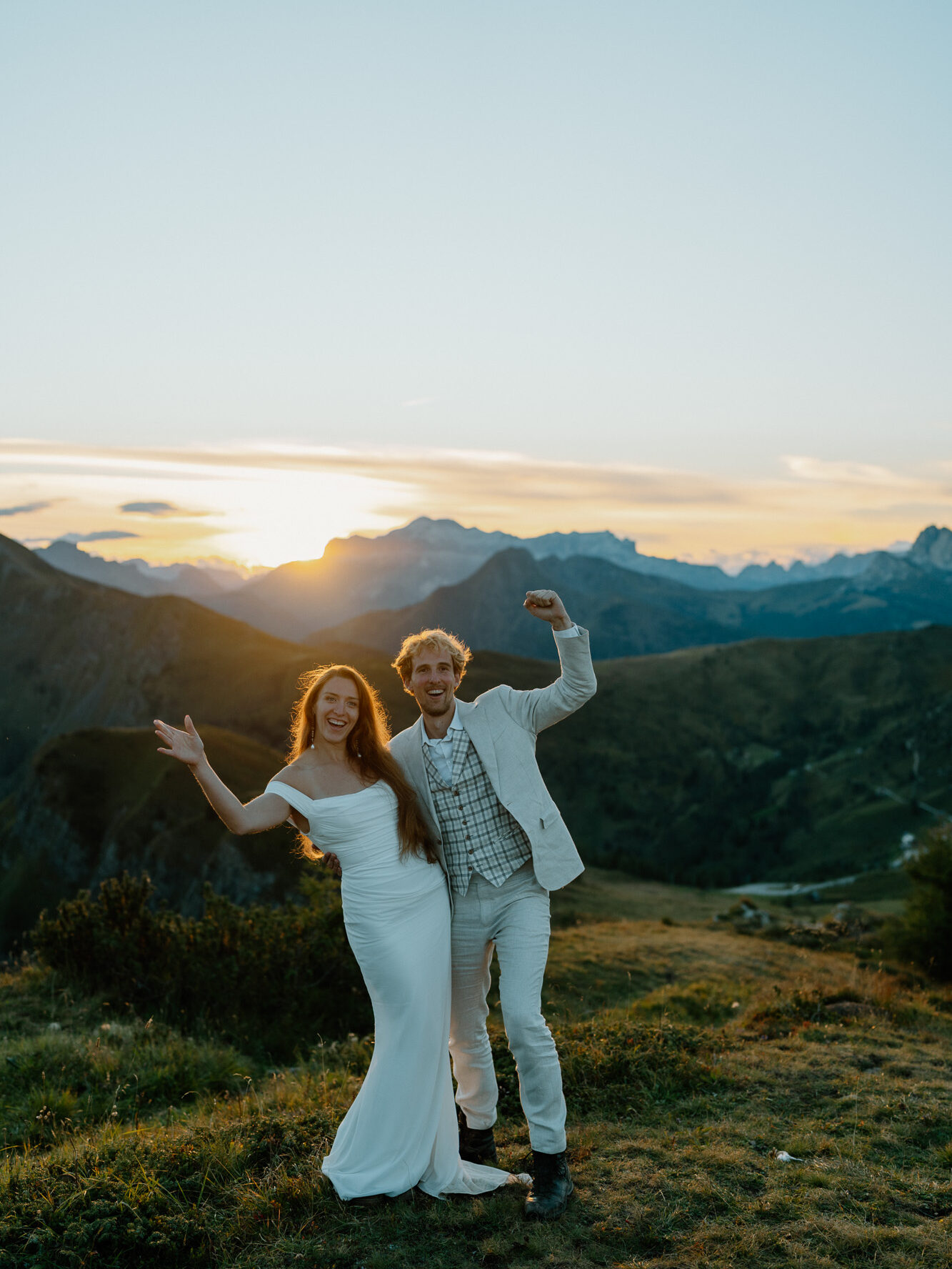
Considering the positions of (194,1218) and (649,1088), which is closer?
(194,1218)

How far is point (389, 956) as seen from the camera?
5.09 meters

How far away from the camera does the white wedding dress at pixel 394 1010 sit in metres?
5.08

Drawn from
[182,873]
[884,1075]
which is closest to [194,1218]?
[884,1075]

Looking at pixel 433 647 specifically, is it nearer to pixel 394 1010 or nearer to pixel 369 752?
pixel 369 752

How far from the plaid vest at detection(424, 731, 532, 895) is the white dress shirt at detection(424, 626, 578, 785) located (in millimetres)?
26

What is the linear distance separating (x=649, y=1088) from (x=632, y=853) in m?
130

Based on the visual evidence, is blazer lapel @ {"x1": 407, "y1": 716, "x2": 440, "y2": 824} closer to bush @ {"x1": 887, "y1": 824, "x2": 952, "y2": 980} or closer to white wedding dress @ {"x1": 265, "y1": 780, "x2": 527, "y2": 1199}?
white wedding dress @ {"x1": 265, "y1": 780, "x2": 527, "y2": 1199}

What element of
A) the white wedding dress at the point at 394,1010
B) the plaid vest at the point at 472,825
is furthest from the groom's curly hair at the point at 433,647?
the white wedding dress at the point at 394,1010

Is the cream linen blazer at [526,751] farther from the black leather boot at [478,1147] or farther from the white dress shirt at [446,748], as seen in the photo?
the black leather boot at [478,1147]

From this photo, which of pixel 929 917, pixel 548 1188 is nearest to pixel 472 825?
pixel 548 1188

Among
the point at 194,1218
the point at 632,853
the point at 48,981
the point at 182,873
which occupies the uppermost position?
the point at 194,1218

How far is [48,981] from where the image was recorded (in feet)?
33.6

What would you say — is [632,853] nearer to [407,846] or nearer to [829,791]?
[829,791]

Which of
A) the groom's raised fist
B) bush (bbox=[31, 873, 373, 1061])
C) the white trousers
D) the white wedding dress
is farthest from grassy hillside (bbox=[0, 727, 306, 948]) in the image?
the groom's raised fist
